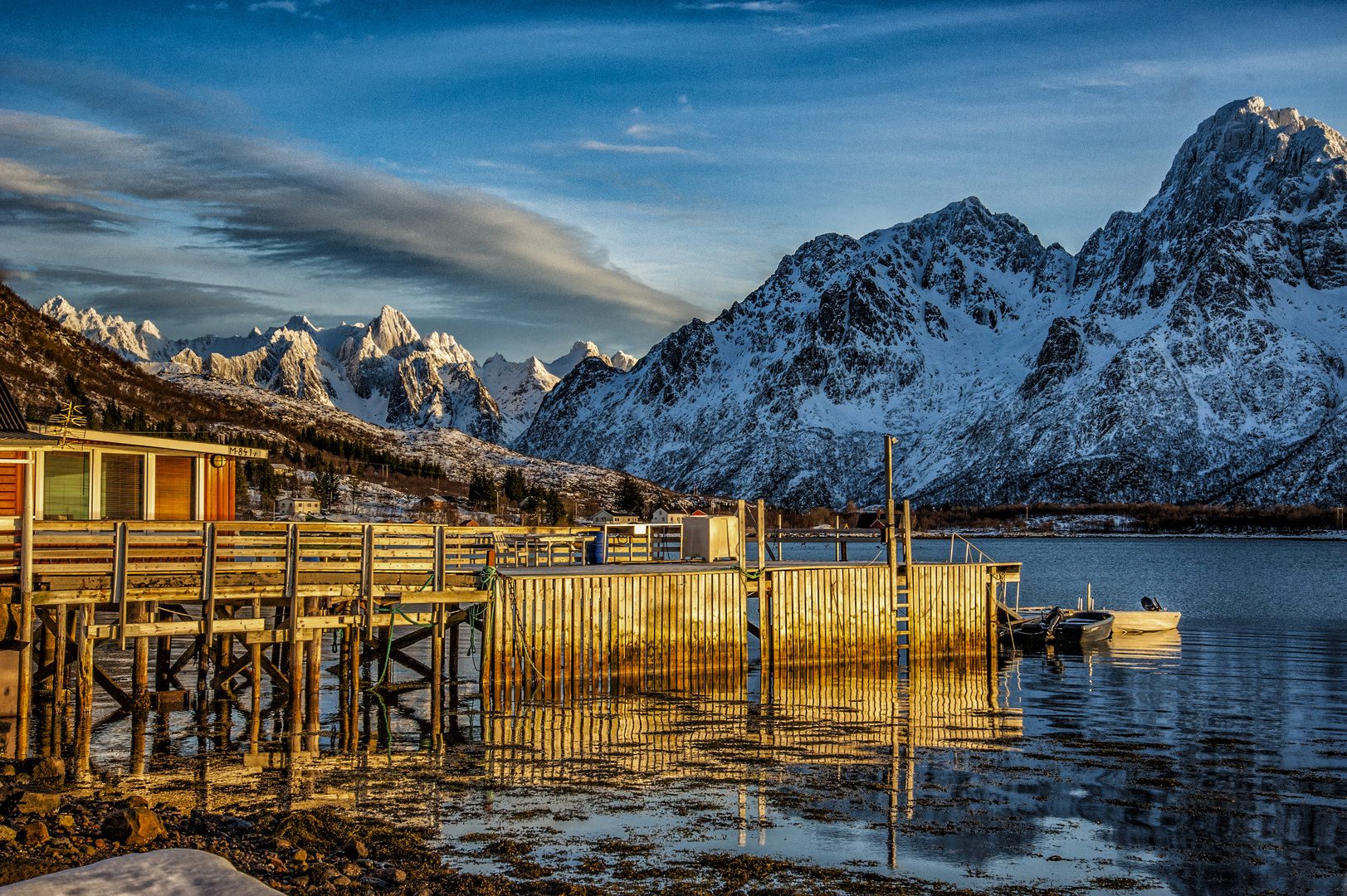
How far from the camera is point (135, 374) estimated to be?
528 ft

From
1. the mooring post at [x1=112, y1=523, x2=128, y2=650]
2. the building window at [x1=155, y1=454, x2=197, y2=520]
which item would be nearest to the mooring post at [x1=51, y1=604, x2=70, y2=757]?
the mooring post at [x1=112, y1=523, x2=128, y2=650]

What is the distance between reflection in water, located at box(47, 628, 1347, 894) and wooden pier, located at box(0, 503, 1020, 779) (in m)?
0.68

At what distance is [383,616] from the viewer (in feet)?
86.7

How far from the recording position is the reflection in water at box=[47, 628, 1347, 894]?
14.9 meters

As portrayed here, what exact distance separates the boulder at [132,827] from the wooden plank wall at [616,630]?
44.6 ft

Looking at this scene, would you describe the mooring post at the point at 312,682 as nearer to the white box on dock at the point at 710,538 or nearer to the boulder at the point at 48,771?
the boulder at the point at 48,771

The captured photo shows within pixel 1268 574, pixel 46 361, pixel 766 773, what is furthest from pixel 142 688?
pixel 46 361

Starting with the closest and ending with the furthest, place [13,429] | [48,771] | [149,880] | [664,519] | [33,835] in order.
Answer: [149,880] < [33,835] < [48,771] < [13,429] < [664,519]

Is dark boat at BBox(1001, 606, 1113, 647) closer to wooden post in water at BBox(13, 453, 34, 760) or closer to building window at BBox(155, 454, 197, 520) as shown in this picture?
building window at BBox(155, 454, 197, 520)

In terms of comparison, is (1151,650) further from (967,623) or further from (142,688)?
(142,688)

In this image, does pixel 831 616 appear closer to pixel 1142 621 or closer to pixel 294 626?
pixel 294 626

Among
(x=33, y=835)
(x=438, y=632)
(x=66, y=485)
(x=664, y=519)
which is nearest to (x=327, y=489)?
(x=664, y=519)

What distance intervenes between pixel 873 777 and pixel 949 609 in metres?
17.3

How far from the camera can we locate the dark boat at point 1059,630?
44.4m
